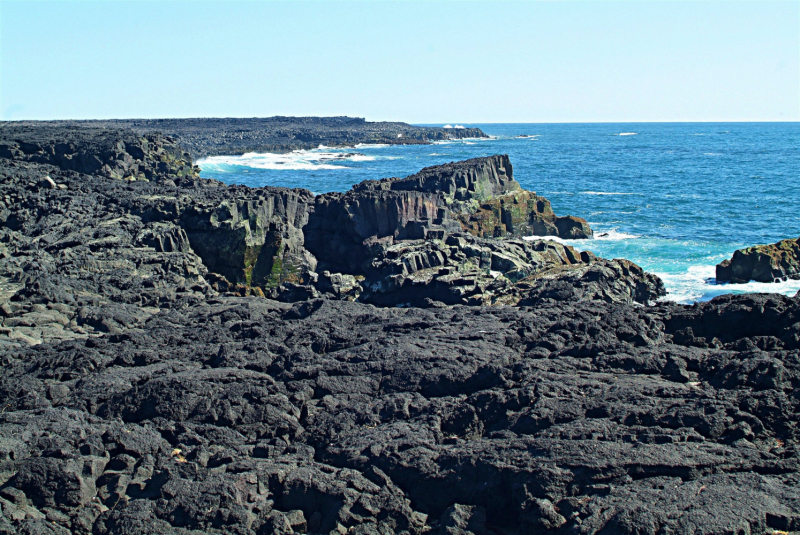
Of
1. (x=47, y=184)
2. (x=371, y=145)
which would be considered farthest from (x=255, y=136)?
(x=47, y=184)

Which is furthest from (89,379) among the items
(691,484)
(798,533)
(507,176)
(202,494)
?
(507,176)

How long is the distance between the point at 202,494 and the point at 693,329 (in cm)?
911

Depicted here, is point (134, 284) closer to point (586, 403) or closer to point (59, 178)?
point (586, 403)

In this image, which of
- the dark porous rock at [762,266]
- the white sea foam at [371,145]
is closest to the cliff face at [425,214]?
the dark porous rock at [762,266]

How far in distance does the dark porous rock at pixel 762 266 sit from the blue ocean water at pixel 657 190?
1.68 feet

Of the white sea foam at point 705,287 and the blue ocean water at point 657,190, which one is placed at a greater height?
the blue ocean water at point 657,190

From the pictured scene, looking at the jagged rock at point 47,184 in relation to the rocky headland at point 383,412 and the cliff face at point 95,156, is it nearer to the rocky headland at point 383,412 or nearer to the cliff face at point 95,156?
the cliff face at point 95,156

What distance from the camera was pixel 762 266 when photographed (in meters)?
26.7

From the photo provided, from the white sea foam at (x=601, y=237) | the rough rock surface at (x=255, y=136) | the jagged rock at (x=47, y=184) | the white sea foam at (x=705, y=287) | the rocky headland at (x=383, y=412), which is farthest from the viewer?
the rough rock surface at (x=255, y=136)

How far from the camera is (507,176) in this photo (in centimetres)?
4128

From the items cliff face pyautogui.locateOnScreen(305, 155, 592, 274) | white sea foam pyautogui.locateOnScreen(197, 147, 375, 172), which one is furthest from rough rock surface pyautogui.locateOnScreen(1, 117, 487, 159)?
cliff face pyautogui.locateOnScreen(305, 155, 592, 274)

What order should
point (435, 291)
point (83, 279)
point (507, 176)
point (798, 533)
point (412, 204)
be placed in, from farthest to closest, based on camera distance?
point (507, 176) < point (412, 204) < point (435, 291) < point (83, 279) < point (798, 533)

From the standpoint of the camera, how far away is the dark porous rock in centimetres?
2664

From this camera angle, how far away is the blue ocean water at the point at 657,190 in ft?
109
